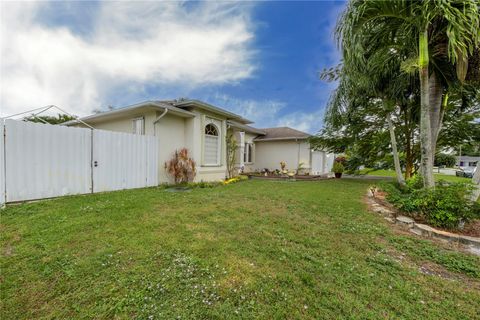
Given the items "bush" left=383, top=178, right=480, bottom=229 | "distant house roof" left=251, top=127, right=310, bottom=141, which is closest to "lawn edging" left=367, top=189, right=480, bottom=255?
"bush" left=383, top=178, right=480, bottom=229

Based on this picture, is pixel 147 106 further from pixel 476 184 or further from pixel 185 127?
pixel 476 184

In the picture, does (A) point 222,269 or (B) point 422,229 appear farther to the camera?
(B) point 422,229

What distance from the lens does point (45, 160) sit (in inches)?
240

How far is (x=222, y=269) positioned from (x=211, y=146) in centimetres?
919

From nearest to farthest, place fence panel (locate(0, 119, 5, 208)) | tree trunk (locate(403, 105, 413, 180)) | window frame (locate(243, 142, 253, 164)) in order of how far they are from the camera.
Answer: fence panel (locate(0, 119, 5, 208)) → tree trunk (locate(403, 105, 413, 180)) → window frame (locate(243, 142, 253, 164))

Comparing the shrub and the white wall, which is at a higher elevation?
the white wall

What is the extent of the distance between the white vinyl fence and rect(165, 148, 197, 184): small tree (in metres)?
1.05

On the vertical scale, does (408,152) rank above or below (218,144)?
below

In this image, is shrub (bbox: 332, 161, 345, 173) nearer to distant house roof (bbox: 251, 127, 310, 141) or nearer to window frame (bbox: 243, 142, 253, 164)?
distant house roof (bbox: 251, 127, 310, 141)

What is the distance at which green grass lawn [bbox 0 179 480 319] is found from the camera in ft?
6.83

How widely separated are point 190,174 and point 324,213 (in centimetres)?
659

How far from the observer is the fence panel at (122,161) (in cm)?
736


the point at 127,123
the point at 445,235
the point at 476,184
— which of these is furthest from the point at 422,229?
the point at 127,123

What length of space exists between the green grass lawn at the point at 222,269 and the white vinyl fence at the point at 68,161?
1.33 meters
